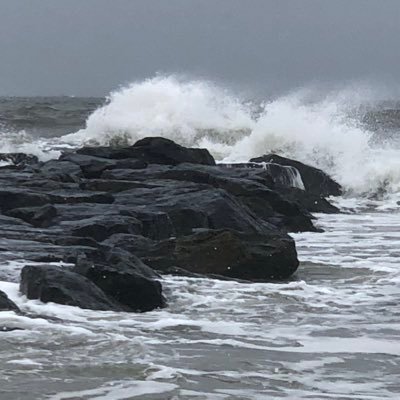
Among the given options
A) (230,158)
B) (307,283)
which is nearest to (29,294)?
(307,283)

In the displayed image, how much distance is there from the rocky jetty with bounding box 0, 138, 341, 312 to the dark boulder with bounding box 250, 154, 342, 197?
2.21 m

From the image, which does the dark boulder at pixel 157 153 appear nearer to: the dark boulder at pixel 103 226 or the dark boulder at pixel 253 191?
the dark boulder at pixel 253 191

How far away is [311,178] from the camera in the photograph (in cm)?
1597

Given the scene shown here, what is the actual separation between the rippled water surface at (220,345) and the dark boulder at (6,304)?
0.35ft

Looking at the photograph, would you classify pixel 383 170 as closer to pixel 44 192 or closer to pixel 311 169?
pixel 311 169

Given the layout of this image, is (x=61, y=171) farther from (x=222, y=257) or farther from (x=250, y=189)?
(x=222, y=257)

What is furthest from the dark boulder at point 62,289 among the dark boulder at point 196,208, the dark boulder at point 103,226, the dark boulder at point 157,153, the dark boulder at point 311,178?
the dark boulder at point 311,178

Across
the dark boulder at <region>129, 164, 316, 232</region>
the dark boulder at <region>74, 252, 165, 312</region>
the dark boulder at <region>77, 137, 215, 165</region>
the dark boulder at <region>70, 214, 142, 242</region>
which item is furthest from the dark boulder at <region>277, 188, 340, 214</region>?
the dark boulder at <region>74, 252, 165, 312</region>

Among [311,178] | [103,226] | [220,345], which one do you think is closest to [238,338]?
[220,345]

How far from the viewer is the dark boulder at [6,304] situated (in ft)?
17.4

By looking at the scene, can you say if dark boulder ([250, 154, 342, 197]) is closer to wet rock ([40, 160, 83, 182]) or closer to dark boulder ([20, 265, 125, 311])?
wet rock ([40, 160, 83, 182])

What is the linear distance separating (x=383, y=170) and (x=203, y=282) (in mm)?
11599

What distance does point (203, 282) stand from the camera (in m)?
6.93

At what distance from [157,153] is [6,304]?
8.81 metres
